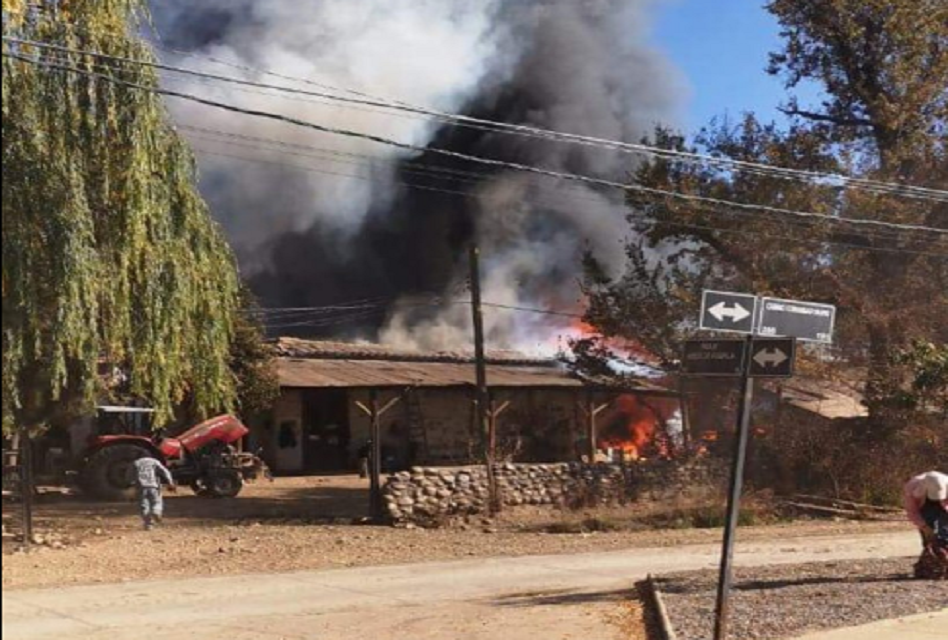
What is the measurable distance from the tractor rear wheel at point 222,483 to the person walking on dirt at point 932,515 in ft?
52.9

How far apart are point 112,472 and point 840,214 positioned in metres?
16.4

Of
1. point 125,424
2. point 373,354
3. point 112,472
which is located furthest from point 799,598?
point 373,354

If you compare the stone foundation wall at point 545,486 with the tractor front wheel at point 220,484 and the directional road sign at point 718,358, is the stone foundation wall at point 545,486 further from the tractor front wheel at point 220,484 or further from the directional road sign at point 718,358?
the directional road sign at point 718,358

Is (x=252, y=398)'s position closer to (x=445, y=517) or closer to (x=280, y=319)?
(x=445, y=517)

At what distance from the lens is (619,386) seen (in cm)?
2717

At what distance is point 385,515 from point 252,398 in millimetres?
8504

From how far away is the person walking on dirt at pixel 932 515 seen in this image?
11982mm

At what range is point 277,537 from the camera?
18.0 meters

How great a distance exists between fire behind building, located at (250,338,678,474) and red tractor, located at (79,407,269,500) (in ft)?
18.0

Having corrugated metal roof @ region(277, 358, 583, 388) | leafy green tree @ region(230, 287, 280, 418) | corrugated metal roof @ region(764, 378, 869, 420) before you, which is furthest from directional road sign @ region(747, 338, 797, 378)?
corrugated metal roof @ region(277, 358, 583, 388)

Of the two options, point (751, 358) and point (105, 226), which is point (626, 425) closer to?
point (105, 226)

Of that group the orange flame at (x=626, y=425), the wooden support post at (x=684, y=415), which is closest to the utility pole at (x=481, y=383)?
the wooden support post at (x=684, y=415)

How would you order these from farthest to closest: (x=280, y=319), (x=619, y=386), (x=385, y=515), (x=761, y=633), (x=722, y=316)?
1. (x=280, y=319)
2. (x=619, y=386)
3. (x=385, y=515)
4. (x=761, y=633)
5. (x=722, y=316)

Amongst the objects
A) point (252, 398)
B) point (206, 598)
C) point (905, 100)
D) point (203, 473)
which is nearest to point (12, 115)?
point (206, 598)
